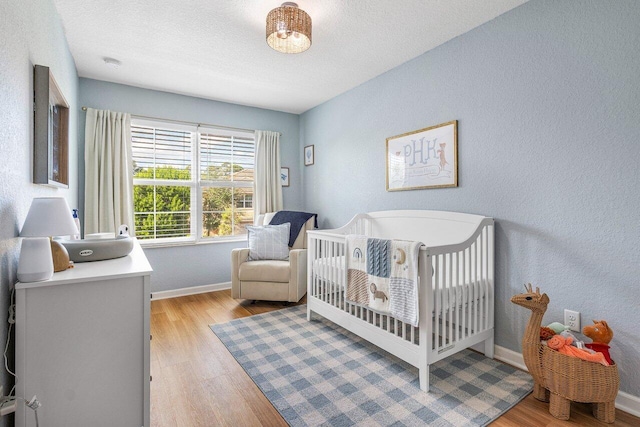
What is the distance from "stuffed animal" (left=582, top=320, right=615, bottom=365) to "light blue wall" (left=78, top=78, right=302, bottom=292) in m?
3.30

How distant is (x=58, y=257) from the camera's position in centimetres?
127

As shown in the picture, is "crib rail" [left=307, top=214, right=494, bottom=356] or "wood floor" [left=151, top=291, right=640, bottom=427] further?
"crib rail" [left=307, top=214, right=494, bottom=356]

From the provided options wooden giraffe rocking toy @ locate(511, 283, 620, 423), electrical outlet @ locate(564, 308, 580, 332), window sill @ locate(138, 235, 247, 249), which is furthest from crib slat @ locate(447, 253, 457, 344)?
window sill @ locate(138, 235, 247, 249)

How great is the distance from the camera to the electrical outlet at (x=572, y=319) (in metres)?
1.74

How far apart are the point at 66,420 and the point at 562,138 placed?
268cm

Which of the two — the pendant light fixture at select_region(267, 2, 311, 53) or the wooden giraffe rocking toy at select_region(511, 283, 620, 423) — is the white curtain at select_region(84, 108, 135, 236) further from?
the wooden giraffe rocking toy at select_region(511, 283, 620, 423)

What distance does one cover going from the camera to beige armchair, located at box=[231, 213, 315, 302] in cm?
311

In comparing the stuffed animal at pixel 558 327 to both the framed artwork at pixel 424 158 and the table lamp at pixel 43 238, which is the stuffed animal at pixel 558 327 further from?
the table lamp at pixel 43 238

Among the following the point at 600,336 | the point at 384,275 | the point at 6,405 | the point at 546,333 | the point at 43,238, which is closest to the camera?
the point at 6,405

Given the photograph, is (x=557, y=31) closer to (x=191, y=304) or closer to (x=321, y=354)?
(x=321, y=354)

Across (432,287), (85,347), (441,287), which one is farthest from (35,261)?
(441,287)

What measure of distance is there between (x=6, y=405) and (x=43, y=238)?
0.55 m

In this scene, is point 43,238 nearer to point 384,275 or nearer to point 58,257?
point 58,257

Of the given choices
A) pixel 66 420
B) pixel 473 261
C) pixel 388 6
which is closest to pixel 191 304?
pixel 66 420
